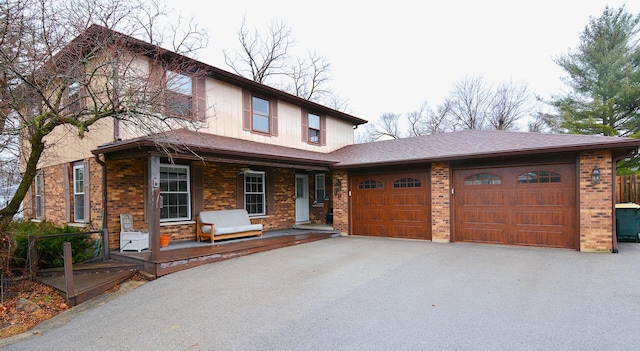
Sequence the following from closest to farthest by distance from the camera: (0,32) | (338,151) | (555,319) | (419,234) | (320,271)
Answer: (555,319) < (0,32) < (320,271) < (419,234) < (338,151)

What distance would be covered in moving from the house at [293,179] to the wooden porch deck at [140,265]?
0.71 meters

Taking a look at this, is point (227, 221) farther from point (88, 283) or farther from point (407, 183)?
point (407, 183)

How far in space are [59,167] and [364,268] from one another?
8873mm

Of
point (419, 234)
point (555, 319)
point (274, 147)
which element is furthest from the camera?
point (274, 147)

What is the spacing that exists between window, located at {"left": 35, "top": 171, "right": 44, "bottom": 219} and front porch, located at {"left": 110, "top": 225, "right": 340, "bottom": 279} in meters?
5.17

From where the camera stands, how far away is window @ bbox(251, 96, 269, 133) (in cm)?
1070

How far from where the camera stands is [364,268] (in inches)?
260

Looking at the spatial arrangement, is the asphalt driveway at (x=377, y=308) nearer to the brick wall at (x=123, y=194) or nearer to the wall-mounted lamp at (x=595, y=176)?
the wall-mounted lamp at (x=595, y=176)

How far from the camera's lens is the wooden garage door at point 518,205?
7.91 m

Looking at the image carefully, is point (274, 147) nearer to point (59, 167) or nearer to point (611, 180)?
point (59, 167)

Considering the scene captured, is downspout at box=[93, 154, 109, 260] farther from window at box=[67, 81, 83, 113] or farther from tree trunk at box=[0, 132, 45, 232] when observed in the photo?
tree trunk at box=[0, 132, 45, 232]

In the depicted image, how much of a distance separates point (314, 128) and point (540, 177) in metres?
7.89

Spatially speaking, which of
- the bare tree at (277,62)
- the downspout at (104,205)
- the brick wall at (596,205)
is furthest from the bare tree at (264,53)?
the brick wall at (596,205)

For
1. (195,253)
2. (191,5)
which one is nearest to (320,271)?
(195,253)
